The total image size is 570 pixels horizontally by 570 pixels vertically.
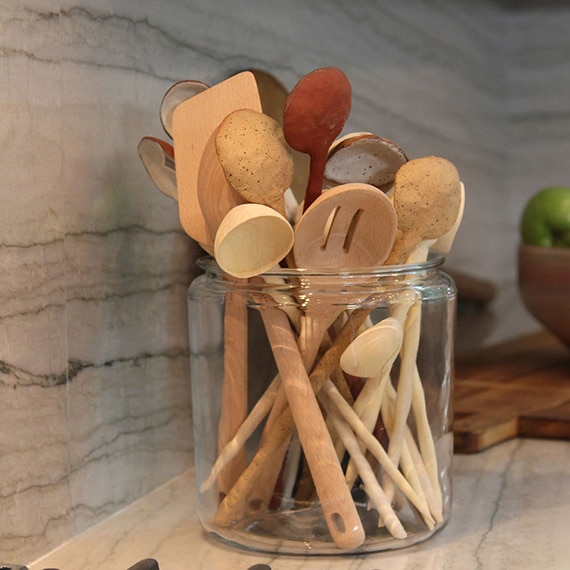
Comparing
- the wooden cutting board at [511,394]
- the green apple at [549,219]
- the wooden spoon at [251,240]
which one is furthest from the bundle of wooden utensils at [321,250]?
the green apple at [549,219]

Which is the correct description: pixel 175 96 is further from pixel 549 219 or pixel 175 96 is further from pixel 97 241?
pixel 549 219

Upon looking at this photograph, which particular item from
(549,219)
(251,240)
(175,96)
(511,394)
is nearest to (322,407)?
(251,240)

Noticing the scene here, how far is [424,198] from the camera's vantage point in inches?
25.5

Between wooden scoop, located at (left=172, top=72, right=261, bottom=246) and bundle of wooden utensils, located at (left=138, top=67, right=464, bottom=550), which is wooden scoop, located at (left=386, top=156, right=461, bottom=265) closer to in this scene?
bundle of wooden utensils, located at (left=138, top=67, right=464, bottom=550)

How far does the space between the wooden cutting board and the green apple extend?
18 cm

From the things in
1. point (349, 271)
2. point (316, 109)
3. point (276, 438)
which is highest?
point (316, 109)

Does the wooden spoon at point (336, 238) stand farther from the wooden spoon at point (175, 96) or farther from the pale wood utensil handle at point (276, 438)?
the wooden spoon at point (175, 96)

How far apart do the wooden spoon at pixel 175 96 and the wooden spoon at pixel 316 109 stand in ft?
0.41

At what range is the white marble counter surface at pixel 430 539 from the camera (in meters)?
0.65

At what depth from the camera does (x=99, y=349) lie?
719 millimetres

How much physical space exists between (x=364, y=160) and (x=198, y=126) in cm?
12

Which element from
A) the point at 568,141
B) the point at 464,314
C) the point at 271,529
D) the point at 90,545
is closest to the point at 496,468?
the point at 271,529

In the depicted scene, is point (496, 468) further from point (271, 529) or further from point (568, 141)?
point (568, 141)

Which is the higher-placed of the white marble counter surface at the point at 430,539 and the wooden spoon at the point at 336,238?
the wooden spoon at the point at 336,238
